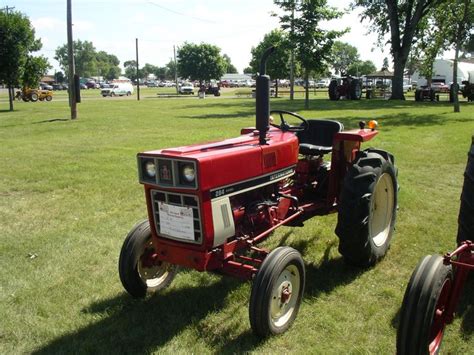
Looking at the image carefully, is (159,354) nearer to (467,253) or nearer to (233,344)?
(233,344)

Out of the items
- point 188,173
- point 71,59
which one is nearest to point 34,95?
point 71,59

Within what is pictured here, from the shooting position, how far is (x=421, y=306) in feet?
8.67

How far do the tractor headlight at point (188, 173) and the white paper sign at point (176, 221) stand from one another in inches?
9.0

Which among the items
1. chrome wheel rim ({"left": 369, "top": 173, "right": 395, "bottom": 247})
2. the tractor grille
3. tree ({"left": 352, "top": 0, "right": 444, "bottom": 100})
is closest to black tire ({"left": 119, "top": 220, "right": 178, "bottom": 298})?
the tractor grille

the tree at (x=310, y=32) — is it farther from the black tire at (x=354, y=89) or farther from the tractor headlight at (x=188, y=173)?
the tractor headlight at (x=188, y=173)

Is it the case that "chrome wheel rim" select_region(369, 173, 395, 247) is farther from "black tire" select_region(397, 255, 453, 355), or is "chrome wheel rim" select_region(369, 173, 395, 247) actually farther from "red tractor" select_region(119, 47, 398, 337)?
"black tire" select_region(397, 255, 453, 355)

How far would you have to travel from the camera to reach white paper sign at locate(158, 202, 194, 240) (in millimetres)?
3348

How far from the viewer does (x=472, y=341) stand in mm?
3281

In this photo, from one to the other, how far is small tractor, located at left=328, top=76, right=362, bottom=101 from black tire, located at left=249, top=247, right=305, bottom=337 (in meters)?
30.4

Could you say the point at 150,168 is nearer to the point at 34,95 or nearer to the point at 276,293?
the point at 276,293

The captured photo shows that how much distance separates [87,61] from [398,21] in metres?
139

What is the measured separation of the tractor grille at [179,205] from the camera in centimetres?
330

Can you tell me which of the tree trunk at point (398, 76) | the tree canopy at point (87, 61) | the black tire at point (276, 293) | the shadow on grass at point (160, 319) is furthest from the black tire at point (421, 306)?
the tree canopy at point (87, 61)

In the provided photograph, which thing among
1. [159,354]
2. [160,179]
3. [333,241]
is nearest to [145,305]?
[159,354]
